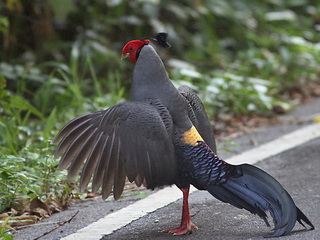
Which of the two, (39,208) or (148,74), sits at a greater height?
(148,74)

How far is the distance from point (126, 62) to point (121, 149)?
199 inches

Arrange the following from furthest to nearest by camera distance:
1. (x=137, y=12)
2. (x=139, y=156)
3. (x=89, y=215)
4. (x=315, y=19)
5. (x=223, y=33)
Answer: (x=315, y=19) → (x=223, y=33) → (x=137, y=12) → (x=89, y=215) → (x=139, y=156)

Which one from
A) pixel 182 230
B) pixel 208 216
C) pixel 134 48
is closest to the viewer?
pixel 182 230

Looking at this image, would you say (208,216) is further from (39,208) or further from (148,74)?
(39,208)

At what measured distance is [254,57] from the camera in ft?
31.9

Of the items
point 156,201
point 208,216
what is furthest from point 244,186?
point 156,201

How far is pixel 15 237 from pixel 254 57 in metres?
6.19

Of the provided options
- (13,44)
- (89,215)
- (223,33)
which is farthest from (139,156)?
(223,33)

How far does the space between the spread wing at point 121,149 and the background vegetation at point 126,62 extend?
1.44 m

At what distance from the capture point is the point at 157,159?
3900 mm

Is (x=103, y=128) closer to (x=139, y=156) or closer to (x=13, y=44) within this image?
(x=139, y=156)

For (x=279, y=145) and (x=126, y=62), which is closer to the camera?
(x=279, y=145)

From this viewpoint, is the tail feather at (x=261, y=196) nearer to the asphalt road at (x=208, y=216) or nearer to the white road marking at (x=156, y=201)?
the asphalt road at (x=208, y=216)

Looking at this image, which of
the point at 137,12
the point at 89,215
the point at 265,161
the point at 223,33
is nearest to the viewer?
the point at 89,215
